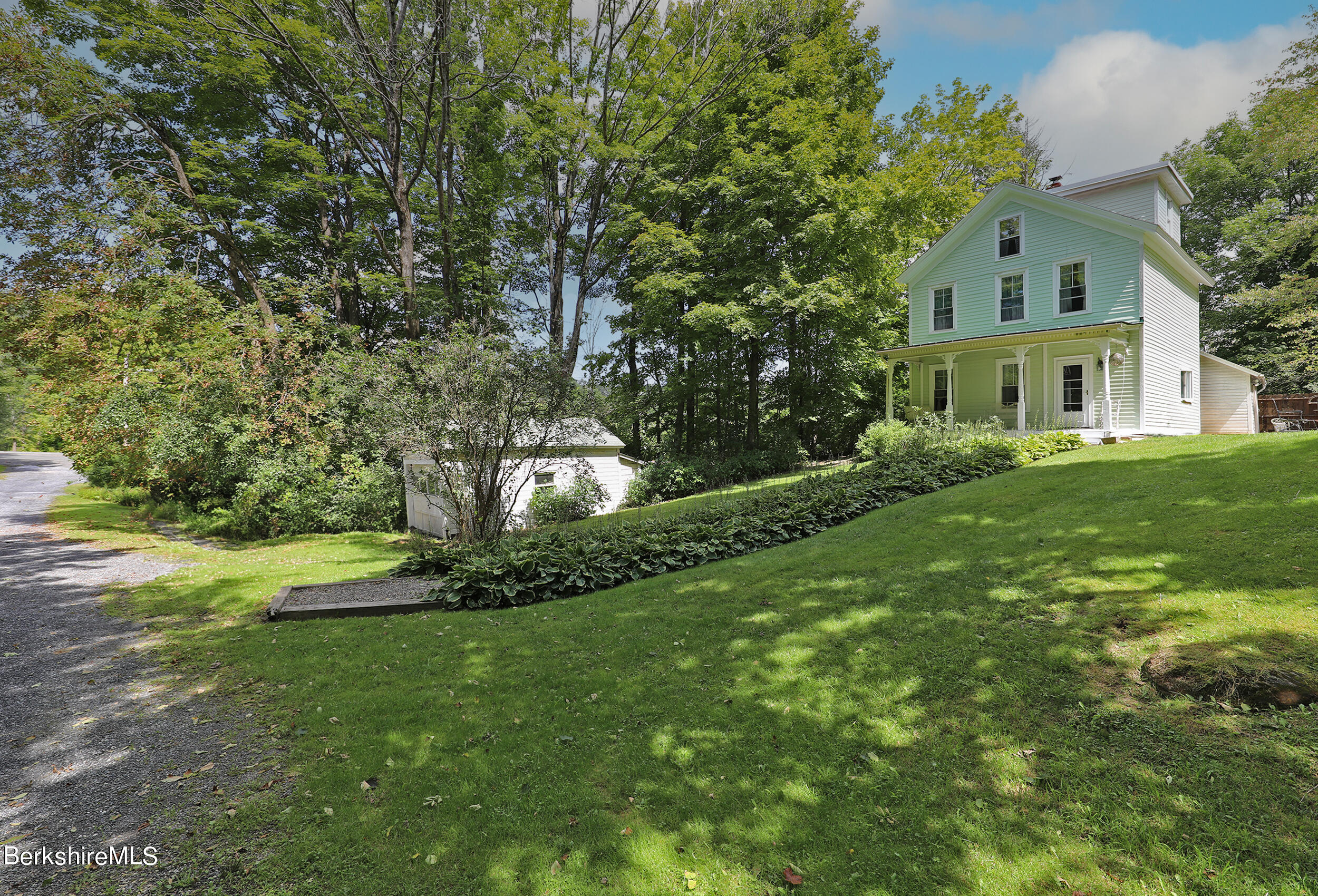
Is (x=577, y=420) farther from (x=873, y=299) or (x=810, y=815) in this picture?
(x=873, y=299)

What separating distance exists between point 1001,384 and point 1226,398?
30.6 feet

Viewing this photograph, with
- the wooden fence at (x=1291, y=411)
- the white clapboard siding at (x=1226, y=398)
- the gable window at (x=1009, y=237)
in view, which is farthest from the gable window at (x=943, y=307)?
the wooden fence at (x=1291, y=411)

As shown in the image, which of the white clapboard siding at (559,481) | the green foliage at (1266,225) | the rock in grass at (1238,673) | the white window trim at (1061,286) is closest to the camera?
the rock in grass at (1238,673)

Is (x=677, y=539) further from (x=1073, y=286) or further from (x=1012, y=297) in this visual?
(x=1073, y=286)

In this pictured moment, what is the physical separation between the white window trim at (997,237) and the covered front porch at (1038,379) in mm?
2847

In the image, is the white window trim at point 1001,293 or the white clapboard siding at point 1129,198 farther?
the white window trim at point 1001,293

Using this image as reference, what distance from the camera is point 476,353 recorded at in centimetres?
946

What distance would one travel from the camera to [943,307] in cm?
1864

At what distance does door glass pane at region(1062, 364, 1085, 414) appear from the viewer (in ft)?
51.5

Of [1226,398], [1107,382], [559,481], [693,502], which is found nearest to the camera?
[1107,382]

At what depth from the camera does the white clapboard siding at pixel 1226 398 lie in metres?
18.7

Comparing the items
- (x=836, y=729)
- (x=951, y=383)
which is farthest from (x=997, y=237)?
(x=836, y=729)

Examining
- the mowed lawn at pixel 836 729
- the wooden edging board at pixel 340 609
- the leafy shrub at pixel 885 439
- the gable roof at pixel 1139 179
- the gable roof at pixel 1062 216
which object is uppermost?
the gable roof at pixel 1139 179

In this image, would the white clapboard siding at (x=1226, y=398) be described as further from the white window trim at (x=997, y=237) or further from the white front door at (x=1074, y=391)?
the white window trim at (x=997, y=237)
